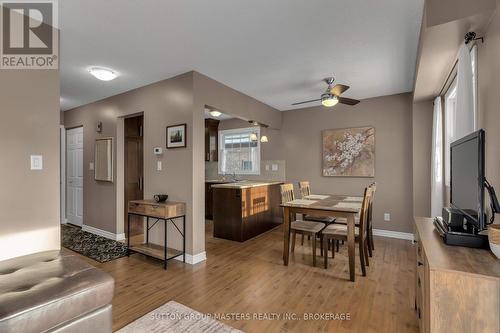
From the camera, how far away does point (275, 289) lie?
94.3 inches

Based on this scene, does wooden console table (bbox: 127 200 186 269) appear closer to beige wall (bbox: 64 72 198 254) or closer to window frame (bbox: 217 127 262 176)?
beige wall (bbox: 64 72 198 254)

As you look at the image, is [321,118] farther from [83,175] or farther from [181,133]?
[83,175]

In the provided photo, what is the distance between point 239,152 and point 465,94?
4.52 meters

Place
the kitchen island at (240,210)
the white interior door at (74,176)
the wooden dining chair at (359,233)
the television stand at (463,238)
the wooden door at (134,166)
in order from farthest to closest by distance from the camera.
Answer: the white interior door at (74,176), the wooden door at (134,166), the kitchen island at (240,210), the wooden dining chair at (359,233), the television stand at (463,238)

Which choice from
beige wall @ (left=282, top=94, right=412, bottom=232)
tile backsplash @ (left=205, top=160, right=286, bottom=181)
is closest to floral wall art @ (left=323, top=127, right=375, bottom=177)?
beige wall @ (left=282, top=94, right=412, bottom=232)

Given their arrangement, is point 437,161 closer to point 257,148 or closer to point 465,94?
point 465,94

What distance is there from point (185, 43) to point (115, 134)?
235 cm

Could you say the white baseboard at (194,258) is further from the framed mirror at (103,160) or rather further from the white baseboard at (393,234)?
the white baseboard at (393,234)

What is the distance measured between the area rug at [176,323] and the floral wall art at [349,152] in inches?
139

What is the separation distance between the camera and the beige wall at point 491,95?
1554mm

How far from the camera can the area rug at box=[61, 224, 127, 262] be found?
3.30 m

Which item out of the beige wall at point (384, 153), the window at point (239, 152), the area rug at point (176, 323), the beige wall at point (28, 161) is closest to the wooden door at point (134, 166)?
the beige wall at point (28, 161)

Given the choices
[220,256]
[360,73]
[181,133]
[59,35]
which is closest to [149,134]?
[181,133]

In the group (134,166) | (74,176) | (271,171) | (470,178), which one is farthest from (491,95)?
(74,176)
